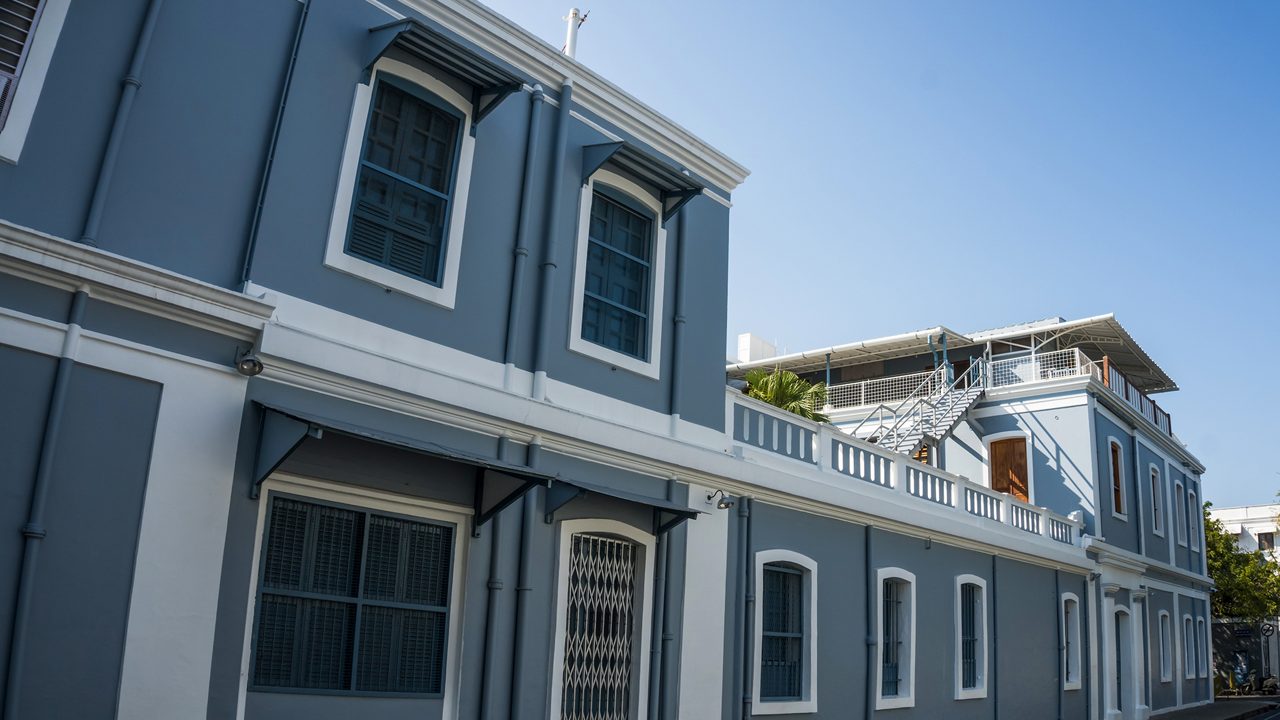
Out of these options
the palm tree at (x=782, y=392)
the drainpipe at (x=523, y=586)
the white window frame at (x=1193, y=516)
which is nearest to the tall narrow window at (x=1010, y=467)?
the palm tree at (x=782, y=392)

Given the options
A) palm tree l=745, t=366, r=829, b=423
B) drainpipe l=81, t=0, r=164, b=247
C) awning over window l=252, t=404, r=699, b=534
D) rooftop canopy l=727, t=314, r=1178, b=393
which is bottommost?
awning over window l=252, t=404, r=699, b=534

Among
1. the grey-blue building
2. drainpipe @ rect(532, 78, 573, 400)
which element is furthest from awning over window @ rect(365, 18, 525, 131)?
drainpipe @ rect(532, 78, 573, 400)

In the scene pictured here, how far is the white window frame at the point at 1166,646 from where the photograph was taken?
81.5 ft

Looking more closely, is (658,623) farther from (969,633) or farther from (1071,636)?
(1071,636)

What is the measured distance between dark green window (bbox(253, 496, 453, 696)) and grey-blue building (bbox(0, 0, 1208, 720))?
0.08 feet

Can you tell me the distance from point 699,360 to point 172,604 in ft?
19.9

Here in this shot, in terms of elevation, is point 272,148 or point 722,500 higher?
point 272,148

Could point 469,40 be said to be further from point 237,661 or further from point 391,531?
point 237,661

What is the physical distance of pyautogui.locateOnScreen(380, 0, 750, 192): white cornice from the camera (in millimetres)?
9102

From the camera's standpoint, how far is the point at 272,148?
7.70 meters

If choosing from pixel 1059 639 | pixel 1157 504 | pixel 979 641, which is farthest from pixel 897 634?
pixel 1157 504

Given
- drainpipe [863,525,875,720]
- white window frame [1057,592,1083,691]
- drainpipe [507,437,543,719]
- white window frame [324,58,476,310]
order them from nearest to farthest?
white window frame [324,58,476,310], drainpipe [507,437,543,719], drainpipe [863,525,875,720], white window frame [1057,592,1083,691]

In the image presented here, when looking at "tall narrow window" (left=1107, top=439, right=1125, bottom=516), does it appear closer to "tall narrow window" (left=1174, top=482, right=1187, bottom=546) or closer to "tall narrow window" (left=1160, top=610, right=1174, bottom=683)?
"tall narrow window" (left=1160, top=610, right=1174, bottom=683)

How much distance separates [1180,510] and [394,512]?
2630 centimetres
